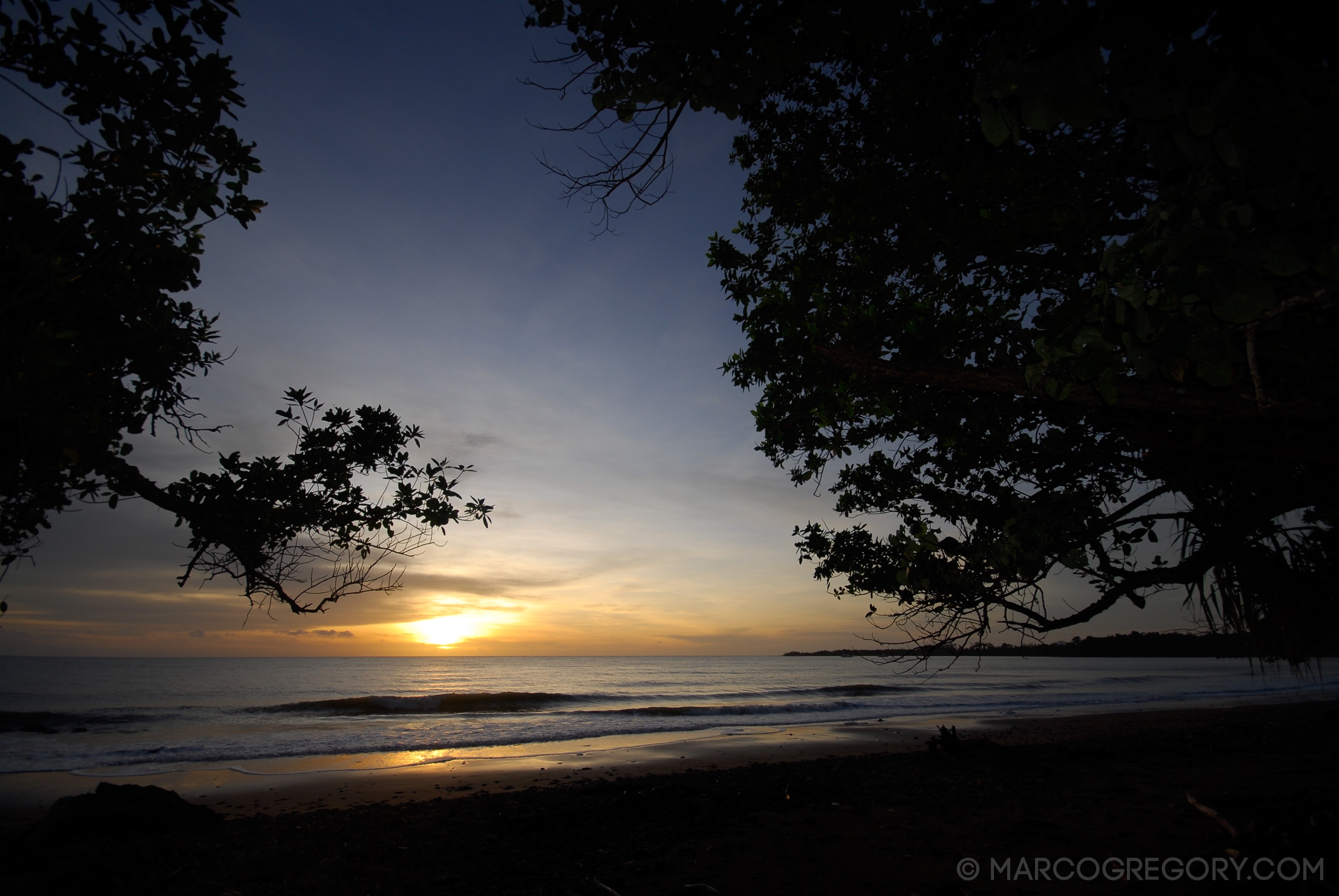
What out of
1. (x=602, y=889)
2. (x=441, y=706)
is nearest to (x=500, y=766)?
(x=602, y=889)

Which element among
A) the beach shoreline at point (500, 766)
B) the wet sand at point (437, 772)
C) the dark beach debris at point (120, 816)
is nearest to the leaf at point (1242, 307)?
the dark beach debris at point (120, 816)

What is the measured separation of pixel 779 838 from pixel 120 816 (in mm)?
7858

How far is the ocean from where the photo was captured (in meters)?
16.9

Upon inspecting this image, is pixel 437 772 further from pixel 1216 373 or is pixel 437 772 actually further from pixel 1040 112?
pixel 1040 112

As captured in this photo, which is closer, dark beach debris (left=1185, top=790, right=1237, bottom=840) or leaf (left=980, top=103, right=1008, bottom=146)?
leaf (left=980, top=103, right=1008, bottom=146)

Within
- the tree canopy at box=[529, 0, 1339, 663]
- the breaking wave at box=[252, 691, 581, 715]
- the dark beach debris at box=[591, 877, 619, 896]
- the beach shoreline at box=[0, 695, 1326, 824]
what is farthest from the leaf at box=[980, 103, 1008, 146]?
the breaking wave at box=[252, 691, 581, 715]

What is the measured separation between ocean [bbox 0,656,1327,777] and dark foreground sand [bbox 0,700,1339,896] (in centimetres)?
226

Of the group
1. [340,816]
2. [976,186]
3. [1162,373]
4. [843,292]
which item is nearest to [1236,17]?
[1162,373]

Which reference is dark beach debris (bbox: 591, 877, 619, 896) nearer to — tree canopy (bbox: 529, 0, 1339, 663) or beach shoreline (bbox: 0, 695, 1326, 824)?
tree canopy (bbox: 529, 0, 1339, 663)

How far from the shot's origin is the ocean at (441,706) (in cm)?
1694

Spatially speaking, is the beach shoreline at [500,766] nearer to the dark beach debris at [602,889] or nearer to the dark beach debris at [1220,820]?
the dark beach debris at [602,889]

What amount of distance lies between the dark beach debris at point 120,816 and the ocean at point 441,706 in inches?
292

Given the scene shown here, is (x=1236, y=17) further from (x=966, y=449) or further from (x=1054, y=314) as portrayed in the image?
(x=966, y=449)

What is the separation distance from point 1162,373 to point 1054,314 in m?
2.12
